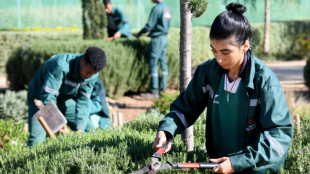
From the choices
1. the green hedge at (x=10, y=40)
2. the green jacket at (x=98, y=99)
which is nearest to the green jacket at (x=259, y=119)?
the green jacket at (x=98, y=99)

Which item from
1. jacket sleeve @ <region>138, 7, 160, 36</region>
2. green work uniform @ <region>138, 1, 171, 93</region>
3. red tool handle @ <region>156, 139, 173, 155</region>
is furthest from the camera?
jacket sleeve @ <region>138, 7, 160, 36</region>

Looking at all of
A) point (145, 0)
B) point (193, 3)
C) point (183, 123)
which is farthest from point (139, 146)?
point (145, 0)

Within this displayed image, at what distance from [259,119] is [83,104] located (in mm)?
2940

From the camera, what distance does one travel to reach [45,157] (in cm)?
302

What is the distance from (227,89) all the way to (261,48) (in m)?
16.7

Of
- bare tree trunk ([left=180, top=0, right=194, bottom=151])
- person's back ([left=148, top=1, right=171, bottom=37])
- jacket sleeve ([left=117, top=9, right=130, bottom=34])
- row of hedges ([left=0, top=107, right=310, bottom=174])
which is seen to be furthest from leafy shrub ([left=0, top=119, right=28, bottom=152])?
jacket sleeve ([left=117, top=9, right=130, bottom=34])

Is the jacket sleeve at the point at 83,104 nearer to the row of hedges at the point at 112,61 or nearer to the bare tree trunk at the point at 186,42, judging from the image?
the bare tree trunk at the point at 186,42

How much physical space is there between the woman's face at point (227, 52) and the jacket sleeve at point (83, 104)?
2.76 meters

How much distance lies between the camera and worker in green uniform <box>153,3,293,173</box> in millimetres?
2445

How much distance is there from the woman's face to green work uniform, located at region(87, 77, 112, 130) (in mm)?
3212

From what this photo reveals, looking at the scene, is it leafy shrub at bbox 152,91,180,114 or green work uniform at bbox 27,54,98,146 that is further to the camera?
leafy shrub at bbox 152,91,180,114

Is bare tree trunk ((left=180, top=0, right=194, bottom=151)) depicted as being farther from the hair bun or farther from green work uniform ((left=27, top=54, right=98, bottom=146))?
green work uniform ((left=27, top=54, right=98, bottom=146))

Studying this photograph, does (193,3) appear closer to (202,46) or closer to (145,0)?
(202,46)

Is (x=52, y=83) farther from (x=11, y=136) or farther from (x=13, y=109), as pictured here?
(x=13, y=109)
